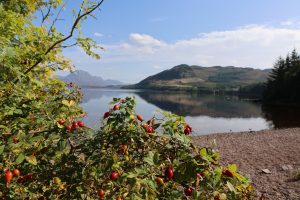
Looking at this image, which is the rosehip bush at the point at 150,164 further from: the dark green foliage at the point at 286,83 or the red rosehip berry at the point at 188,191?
the dark green foliage at the point at 286,83

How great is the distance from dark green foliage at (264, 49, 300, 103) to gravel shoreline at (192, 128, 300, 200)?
62299mm

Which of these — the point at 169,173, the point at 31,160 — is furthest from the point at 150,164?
the point at 31,160

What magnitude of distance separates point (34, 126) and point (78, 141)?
69cm

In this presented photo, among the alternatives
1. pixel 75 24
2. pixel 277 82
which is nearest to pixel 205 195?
pixel 75 24

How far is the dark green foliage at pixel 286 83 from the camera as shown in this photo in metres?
90.2

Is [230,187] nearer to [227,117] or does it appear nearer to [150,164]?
[150,164]

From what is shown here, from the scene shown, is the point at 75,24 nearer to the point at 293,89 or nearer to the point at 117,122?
the point at 117,122

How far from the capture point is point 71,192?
13.4ft

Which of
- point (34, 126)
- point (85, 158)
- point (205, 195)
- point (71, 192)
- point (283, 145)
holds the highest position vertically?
point (34, 126)

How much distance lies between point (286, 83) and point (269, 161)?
7864 centimetres

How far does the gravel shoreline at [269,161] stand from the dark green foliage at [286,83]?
62299 mm

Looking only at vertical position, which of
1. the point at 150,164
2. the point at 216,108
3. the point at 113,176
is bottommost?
the point at 216,108

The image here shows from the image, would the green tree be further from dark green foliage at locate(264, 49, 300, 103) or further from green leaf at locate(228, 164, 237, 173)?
dark green foliage at locate(264, 49, 300, 103)

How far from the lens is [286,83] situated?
306ft
